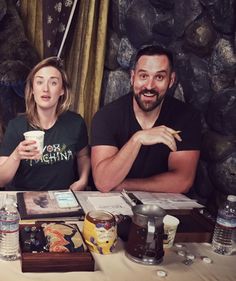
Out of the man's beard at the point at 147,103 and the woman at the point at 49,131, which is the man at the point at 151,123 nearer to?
the man's beard at the point at 147,103

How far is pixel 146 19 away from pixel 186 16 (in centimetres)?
26

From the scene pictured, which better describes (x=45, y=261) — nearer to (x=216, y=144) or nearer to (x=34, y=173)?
(x=34, y=173)

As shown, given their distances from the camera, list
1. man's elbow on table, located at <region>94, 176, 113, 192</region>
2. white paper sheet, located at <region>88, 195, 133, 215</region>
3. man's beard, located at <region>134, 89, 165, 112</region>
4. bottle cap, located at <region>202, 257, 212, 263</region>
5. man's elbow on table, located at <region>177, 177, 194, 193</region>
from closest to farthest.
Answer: bottle cap, located at <region>202, 257, 212, 263</region> < white paper sheet, located at <region>88, 195, 133, 215</region> < man's elbow on table, located at <region>94, 176, 113, 192</region> < man's elbow on table, located at <region>177, 177, 194, 193</region> < man's beard, located at <region>134, 89, 165, 112</region>

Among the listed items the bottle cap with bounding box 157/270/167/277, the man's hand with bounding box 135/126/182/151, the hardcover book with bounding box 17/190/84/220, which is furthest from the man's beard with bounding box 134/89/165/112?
the bottle cap with bounding box 157/270/167/277

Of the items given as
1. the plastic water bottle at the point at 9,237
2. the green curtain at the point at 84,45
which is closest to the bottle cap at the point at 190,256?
the plastic water bottle at the point at 9,237

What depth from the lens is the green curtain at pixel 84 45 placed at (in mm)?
2549

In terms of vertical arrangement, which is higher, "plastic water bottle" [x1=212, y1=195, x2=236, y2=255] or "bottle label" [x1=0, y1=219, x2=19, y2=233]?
"bottle label" [x1=0, y1=219, x2=19, y2=233]

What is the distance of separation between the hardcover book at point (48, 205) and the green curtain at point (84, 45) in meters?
1.09

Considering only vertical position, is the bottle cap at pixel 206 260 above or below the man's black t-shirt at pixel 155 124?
below

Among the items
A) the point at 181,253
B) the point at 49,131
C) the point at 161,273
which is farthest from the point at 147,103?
the point at 161,273

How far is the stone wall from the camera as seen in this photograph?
2221mm

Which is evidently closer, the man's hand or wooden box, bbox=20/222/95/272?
wooden box, bbox=20/222/95/272

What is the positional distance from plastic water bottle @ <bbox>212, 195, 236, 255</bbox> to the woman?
0.94 m

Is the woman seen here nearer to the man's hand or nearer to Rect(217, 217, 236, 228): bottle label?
the man's hand
